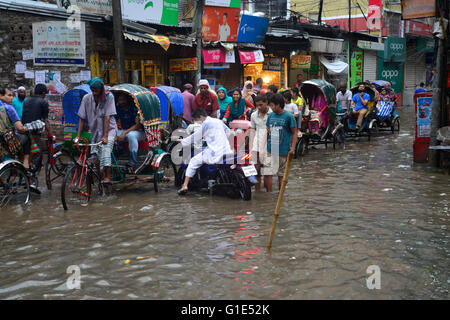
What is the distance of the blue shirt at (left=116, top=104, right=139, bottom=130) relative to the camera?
888 cm

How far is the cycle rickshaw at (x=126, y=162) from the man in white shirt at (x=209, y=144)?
0.70 metres

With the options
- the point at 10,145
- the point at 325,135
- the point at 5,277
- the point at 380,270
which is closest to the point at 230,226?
the point at 380,270

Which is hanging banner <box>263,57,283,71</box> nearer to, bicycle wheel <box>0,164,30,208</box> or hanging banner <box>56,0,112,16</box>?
hanging banner <box>56,0,112,16</box>

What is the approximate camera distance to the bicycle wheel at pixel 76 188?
725 centimetres

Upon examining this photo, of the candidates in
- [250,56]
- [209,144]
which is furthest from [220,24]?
[209,144]

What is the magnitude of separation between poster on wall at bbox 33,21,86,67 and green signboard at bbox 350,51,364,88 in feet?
70.1

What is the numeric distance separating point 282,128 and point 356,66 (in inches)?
1010

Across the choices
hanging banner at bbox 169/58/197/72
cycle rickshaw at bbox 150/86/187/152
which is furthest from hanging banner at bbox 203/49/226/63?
cycle rickshaw at bbox 150/86/187/152

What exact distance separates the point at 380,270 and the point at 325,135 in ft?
30.9

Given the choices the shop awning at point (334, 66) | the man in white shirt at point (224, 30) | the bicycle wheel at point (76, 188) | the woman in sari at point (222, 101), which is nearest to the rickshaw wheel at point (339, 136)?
the woman in sari at point (222, 101)

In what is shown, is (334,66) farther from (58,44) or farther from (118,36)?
(58,44)

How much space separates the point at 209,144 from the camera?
26.3 ft

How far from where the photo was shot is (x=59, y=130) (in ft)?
45.9

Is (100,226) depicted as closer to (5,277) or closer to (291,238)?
(5,277)
